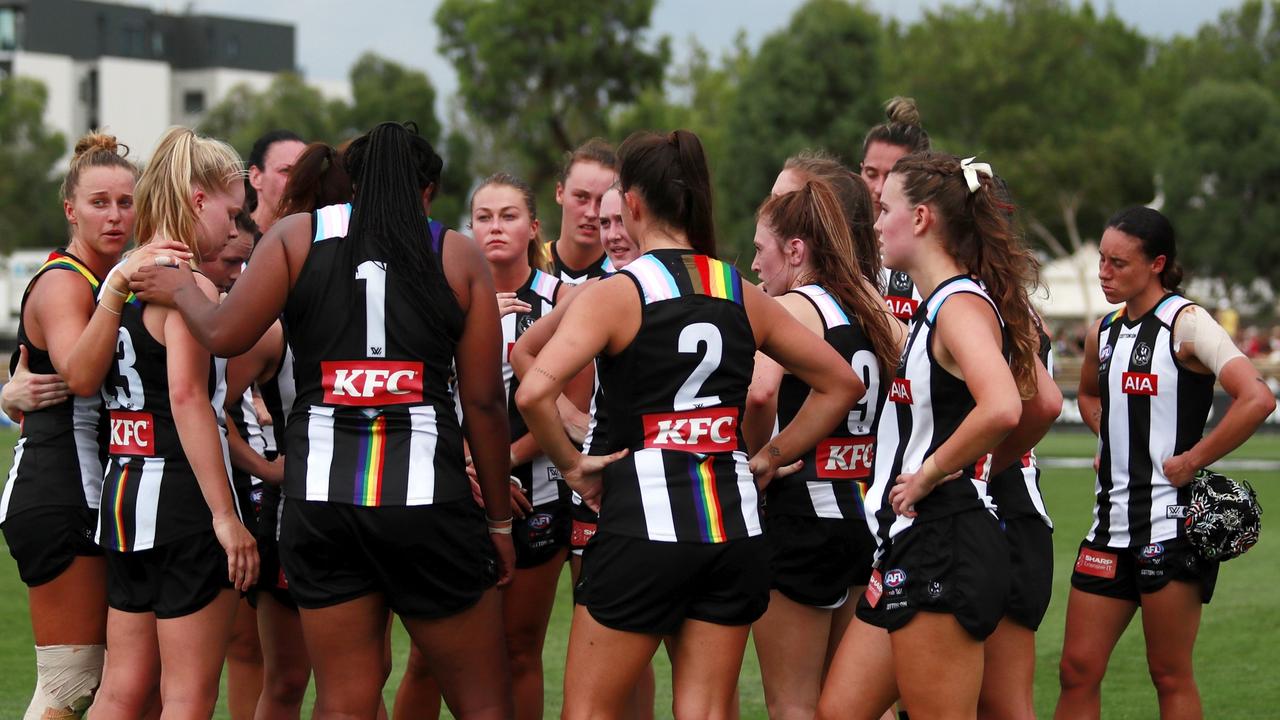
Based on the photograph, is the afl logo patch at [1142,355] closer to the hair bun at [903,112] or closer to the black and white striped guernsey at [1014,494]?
the black and white striped guernsey at [1014,494]

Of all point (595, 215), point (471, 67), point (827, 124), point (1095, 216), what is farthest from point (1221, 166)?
point (595, 215)

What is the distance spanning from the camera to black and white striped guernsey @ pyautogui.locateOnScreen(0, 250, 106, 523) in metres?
5.18

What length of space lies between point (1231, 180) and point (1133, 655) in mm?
38806

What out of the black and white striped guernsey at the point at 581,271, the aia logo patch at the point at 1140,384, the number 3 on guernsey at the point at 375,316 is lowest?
the aia logo patch at the point at 1140,384

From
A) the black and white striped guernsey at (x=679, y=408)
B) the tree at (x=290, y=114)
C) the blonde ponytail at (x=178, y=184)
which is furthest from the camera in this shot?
the tree at (x=290, y=114)

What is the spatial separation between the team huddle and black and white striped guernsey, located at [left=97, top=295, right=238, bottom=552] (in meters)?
0.01

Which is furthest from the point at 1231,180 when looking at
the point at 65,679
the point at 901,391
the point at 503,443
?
the point at 65,679

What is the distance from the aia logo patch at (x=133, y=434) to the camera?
479 centimetres

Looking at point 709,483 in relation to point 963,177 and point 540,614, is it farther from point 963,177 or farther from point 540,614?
point 540,614

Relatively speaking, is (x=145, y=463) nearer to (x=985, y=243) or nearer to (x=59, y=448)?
(x=59, y=448)

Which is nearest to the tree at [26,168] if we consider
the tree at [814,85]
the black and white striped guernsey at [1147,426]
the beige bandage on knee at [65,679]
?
the tree at [814,85]

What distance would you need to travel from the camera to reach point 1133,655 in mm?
8734

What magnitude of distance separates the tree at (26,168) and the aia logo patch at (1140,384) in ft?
180

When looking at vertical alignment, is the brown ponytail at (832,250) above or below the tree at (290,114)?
below
